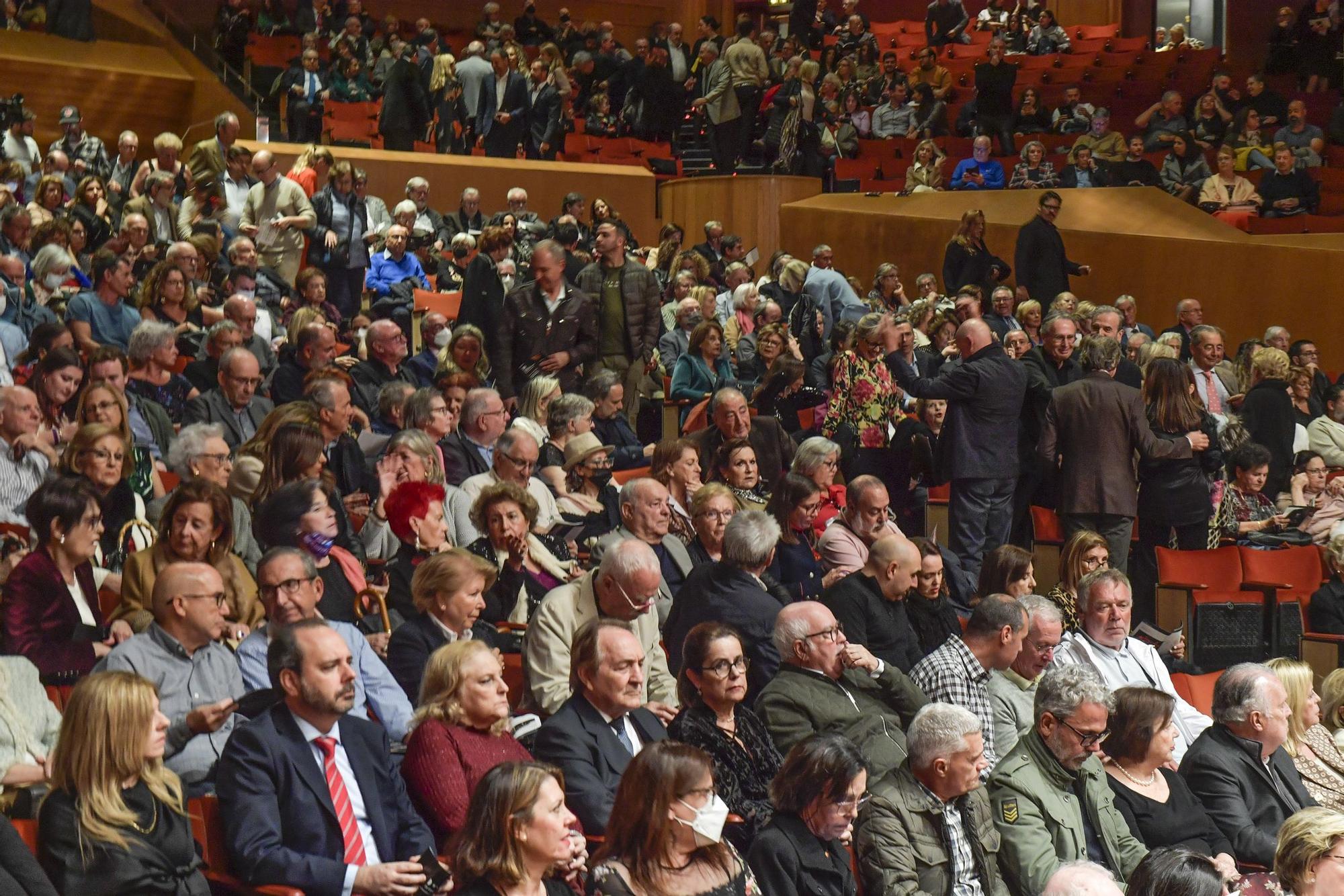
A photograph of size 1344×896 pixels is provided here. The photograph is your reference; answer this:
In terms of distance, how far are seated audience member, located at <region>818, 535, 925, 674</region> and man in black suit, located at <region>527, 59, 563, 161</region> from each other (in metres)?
9.68

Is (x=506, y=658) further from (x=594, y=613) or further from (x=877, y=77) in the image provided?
(x=877, y=77)

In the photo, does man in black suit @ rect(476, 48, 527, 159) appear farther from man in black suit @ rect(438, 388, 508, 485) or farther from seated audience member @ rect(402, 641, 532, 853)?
seated audience member @ rect(402, 641, 532, 853)

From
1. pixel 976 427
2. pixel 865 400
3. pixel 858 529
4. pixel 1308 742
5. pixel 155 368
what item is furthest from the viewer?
pixel 865 400

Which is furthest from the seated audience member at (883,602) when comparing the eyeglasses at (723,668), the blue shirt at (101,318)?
the blue shirt at (101,318)

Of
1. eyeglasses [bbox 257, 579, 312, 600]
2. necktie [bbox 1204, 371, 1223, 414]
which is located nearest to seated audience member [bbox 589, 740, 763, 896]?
eyeglasses [bbox 257, 579, 312, 600]

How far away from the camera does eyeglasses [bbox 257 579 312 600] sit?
407 cm

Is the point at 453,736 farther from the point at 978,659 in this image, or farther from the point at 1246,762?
the point at 1246,762

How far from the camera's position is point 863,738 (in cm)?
438

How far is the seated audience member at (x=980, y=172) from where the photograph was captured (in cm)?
1373

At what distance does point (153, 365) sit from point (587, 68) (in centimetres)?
941

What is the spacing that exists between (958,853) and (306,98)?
35.5ft

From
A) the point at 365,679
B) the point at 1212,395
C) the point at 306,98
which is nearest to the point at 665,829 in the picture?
the point at 365,679

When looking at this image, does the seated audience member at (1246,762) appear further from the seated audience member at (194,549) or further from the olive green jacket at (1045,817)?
the seated audience member at (194,549)

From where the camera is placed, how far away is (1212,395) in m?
8.93
